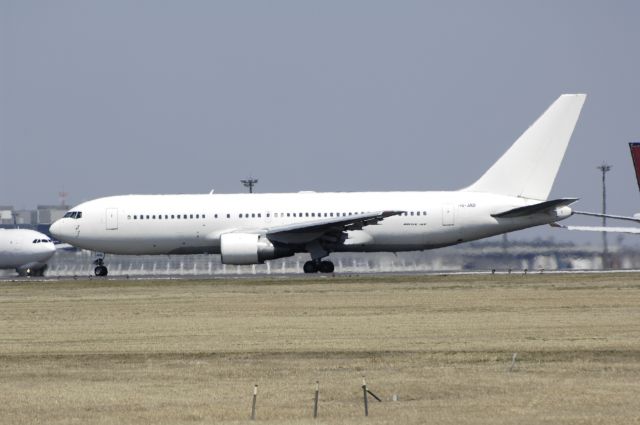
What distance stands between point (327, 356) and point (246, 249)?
1181 inches

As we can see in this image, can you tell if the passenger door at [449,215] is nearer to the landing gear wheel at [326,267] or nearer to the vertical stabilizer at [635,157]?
the landing gear wheel at [326,267]

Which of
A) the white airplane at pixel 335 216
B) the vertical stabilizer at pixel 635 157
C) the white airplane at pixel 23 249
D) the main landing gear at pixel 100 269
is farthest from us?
the white airplane at pixel 23 249

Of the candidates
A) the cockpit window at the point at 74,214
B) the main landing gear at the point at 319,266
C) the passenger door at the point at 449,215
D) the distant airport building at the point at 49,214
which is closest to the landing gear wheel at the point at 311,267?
the main landing gear at the point at 319,266

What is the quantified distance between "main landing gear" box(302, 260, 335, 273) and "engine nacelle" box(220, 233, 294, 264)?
7.03 feet

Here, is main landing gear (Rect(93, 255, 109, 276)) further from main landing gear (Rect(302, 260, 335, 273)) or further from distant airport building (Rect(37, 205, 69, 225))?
distant airport building (Rect(37, 205, 69, 225))

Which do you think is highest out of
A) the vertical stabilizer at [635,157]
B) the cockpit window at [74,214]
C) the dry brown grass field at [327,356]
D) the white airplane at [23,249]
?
the vertical stabilizer at [635,157]

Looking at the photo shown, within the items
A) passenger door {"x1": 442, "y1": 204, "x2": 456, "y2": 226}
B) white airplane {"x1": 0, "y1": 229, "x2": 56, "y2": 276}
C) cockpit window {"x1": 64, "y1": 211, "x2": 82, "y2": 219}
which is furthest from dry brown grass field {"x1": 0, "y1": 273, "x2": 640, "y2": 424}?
white airplane {"x1": 0, "y1": 229, "x2": 56, "y2": 276}

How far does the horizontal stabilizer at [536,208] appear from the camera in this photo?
5222 centimetres

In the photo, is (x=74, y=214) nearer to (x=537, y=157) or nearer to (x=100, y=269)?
(x=100, y=269)

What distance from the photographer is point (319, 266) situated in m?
55.7

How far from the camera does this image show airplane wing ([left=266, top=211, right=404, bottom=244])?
53.0m

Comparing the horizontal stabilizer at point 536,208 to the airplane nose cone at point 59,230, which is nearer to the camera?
the horizontal stabilizer at point 536,208

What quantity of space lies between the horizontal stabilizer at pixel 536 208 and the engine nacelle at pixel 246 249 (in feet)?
32.6

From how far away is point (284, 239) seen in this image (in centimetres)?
5428
